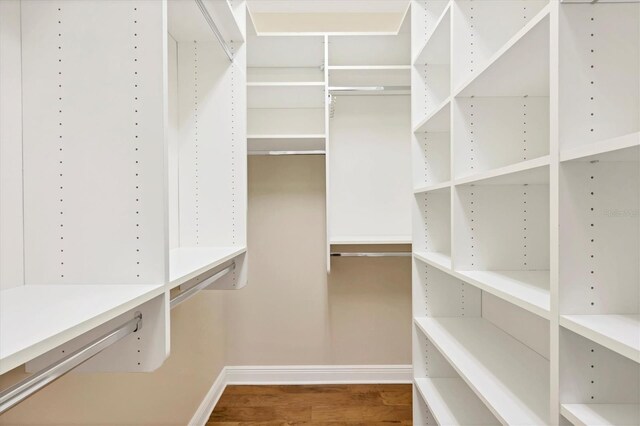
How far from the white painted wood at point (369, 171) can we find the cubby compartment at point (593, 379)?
180 cm

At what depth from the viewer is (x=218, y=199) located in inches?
69.1

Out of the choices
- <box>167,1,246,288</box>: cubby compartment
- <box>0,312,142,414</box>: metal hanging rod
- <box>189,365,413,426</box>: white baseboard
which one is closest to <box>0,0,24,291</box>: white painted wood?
<box>0,312,142,414</box>: metal hanging rod

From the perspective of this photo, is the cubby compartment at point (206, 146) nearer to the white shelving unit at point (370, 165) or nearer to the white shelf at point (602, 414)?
the white shelving unit at point (370, 165)

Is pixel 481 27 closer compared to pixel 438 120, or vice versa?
pixel 481 27

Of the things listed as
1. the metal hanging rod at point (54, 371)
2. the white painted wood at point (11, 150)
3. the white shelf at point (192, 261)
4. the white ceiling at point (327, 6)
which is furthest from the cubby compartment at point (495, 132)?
the white ceiling at point (327, 6)

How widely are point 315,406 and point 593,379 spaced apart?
6.24 feet

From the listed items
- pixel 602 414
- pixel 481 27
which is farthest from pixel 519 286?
pixel 481 27

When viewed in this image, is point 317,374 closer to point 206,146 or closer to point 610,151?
point 206,146

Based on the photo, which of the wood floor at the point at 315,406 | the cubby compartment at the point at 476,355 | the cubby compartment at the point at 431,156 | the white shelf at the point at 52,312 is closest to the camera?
the white shelf at the point at 52,312

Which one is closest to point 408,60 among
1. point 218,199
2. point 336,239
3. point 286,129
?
point 286,129

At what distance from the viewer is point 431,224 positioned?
1.95 metres

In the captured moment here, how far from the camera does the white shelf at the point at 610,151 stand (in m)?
0.62

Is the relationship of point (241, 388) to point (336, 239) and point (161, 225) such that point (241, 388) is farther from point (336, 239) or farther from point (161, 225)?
point (161, 225)

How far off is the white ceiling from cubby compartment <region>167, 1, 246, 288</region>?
0.86 m
